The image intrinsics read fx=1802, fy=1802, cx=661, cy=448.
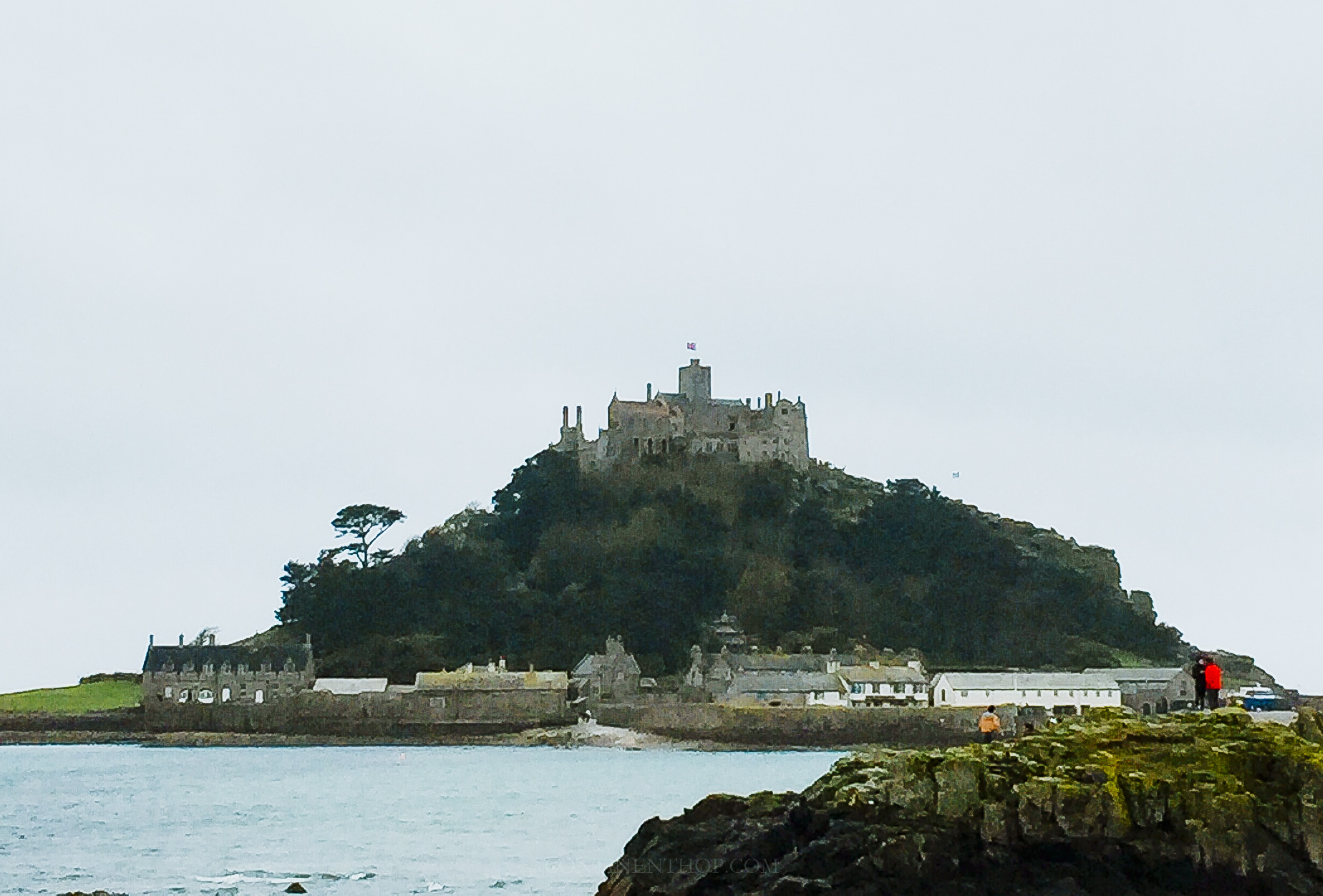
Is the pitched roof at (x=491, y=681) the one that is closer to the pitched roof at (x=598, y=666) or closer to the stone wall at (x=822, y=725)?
the pitched roof at (x=598, y=666)

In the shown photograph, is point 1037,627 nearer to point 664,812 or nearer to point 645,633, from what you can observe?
point 645,633

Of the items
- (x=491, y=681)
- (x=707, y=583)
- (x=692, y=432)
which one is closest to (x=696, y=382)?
(x=692, y=432)

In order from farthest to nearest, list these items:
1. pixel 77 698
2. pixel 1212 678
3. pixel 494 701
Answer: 1. pixel 77 698
2. pixel 494 701
3. pixel 1212 678

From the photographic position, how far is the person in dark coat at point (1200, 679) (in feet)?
60.7

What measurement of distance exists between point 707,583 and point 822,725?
1642 cm

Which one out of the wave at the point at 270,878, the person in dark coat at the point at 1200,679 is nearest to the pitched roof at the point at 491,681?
the wave at the point at 270,878

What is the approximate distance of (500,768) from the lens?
5200 centimetres

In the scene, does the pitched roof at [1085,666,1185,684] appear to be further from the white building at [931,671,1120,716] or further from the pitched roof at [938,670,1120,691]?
the white building at [931,671,1120,716]

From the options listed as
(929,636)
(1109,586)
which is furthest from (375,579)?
(1109,586)

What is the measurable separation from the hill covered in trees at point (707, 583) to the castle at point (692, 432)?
75.2 inches

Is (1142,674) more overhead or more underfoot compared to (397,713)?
more overhead

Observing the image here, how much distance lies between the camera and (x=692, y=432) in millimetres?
83562

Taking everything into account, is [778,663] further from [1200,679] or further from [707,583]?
[1200,679]

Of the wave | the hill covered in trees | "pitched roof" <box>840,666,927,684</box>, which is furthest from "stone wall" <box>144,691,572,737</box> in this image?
the wave
